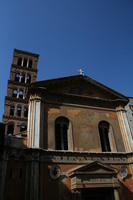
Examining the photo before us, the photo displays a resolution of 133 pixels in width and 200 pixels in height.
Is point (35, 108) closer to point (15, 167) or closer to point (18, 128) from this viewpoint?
point (15, 167)

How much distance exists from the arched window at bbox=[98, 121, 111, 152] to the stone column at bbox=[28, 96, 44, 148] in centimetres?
535

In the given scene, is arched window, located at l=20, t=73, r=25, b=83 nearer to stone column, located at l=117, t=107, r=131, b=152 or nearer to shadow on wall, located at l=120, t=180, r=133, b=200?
stone column, located at l=117, t=107, r=131, b=152

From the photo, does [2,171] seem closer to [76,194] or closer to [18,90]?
[76,194]

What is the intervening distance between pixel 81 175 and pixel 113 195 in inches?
103

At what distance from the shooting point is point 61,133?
1445 centimetres

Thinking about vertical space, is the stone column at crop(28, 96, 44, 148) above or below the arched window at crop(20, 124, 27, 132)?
below

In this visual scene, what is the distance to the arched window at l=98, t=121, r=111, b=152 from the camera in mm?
15177

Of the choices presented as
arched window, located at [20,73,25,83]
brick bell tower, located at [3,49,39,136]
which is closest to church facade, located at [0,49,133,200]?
brick bell tower, located at [3,49,39,136]

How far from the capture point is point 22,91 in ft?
119

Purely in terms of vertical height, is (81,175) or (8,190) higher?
(81,175)

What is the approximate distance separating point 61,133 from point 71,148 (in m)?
1.42

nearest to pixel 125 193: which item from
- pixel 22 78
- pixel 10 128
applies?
pixel 10 128

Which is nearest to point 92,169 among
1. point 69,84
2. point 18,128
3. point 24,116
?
point 69,84

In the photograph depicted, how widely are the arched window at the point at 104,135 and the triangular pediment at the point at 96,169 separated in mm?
1982
